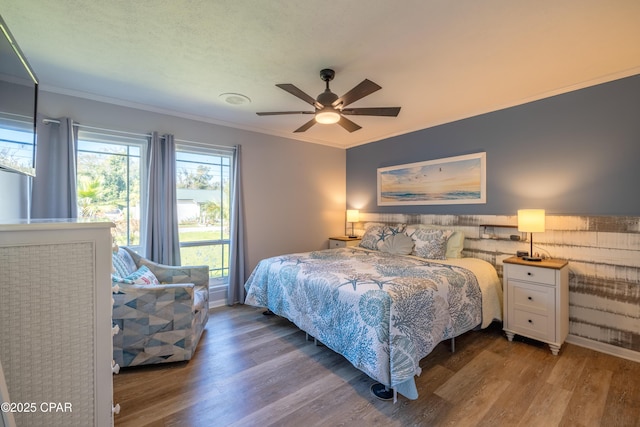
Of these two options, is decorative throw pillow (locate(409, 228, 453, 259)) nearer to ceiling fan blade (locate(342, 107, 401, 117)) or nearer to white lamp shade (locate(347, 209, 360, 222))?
white lamp shade (locate(347, 209, 360, 222))

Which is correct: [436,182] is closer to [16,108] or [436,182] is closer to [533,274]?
[533,274]

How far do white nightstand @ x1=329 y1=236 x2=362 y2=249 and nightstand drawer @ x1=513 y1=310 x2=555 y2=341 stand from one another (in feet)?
7.95

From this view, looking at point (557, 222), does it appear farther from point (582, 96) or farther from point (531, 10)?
point (531, 10)

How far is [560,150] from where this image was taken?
110 inches

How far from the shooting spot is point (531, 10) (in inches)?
66.3

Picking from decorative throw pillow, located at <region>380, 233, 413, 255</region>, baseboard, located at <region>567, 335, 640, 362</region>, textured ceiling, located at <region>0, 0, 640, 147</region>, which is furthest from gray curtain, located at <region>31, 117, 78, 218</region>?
baseboard, located at <region>567, 335, 640, 362</region>

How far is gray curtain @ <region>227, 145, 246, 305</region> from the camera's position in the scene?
3.76m

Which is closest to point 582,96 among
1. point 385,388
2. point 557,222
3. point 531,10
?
point 557,222

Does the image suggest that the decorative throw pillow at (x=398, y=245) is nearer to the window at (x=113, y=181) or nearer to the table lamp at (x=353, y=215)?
the table lamp at (x=353, y=215)

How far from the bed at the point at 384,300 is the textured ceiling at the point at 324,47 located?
1822 millimetres

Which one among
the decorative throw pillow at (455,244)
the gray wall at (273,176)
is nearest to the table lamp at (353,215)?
the gray wall at (273,176)

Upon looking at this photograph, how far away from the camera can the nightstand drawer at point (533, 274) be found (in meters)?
2.48

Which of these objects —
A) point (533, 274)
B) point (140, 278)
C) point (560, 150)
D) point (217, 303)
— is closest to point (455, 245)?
point (533, 274)

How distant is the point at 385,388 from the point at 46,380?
1.94 meters
